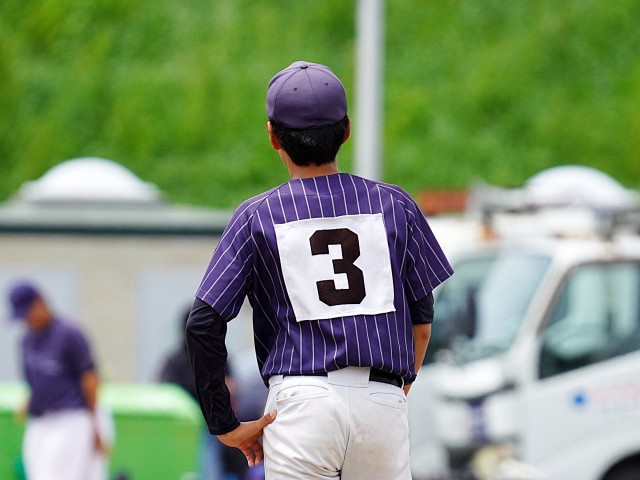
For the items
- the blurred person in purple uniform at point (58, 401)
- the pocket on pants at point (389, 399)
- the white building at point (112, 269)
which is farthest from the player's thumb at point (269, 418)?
the white building at point (112, 269)

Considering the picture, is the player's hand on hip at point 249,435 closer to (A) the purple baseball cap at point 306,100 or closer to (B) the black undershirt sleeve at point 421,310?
(B) the black undershirt sleeve at point 421,310

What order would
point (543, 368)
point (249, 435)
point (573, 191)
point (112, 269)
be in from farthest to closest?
point (112, 269) → point (573, 191) → point (543, 368) → point (249, 435)

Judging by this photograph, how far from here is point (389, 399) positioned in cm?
339

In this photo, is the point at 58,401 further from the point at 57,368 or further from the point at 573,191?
the point at 573,191

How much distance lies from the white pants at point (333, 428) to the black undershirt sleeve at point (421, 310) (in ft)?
0.83

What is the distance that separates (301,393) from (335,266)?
328mm

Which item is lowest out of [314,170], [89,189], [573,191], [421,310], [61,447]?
[61,447]

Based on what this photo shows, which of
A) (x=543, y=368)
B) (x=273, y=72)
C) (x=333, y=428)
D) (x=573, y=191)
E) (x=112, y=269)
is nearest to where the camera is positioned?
(x=333, y=428)

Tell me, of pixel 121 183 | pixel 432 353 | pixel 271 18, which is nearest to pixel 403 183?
pixel 271 18

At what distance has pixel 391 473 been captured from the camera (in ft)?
11.3

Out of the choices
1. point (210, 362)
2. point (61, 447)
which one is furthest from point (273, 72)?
point (210, 362)

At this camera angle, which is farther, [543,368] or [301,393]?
[543,368]

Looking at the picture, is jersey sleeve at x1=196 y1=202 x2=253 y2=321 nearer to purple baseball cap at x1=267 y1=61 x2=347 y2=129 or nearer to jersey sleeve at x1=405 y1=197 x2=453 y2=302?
purple baseball cap at x1=267 y1=61 x2=347 y2=129

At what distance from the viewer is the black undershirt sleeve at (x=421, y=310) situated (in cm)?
357
